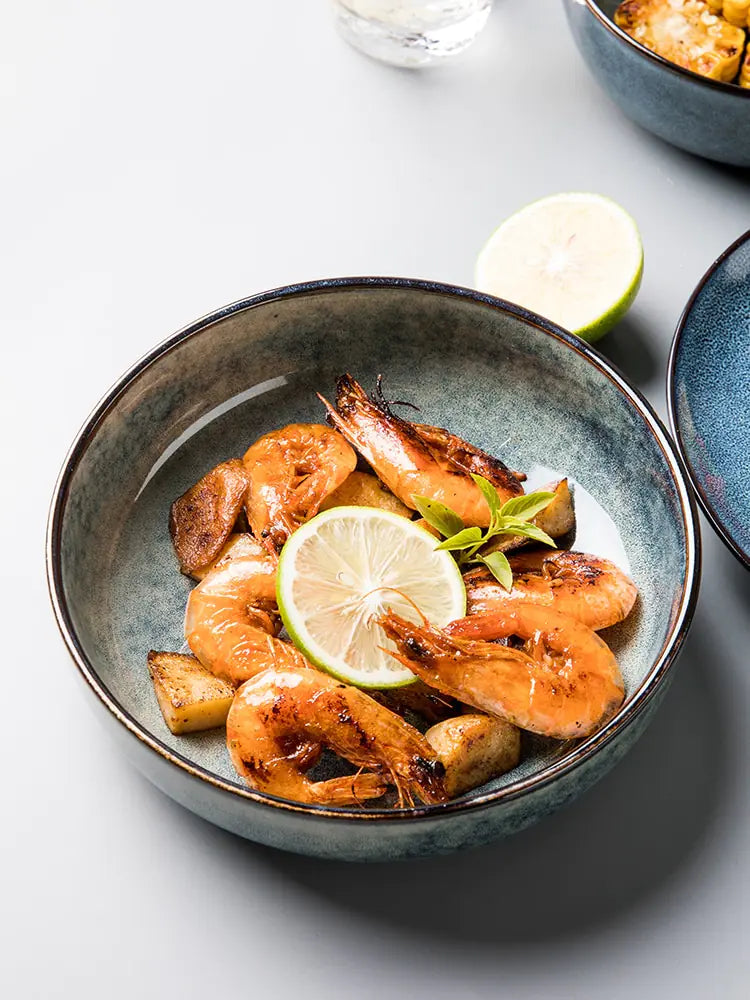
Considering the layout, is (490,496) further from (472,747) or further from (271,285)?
(271,285)

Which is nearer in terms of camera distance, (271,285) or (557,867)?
(557,867)

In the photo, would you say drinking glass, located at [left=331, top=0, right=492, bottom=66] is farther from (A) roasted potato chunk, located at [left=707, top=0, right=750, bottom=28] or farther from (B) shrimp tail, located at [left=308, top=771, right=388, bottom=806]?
(B) shrimp tail, located at [left=308, top=771, right=388, bottom=806]

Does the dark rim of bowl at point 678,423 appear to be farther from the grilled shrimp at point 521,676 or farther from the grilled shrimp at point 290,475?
the grilled shrimp at point 290,475

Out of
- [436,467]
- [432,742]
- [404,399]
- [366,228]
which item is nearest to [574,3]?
[366,228]

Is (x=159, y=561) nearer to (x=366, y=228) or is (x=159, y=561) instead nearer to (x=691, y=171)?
(x=366, y=228)

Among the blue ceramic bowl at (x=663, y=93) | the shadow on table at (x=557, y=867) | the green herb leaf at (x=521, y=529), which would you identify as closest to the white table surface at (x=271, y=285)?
the shadow on table at (x=557, y=867)

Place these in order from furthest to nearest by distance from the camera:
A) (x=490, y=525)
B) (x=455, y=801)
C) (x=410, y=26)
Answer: (x=410, y=26) < (x=490, y=525) < (x=455, y=801)

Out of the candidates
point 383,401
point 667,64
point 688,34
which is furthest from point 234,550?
point 688,34
